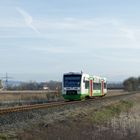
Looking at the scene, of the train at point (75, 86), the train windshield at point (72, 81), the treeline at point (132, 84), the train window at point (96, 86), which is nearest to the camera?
the train at point (75, 86)

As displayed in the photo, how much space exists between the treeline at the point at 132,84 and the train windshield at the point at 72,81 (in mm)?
111643

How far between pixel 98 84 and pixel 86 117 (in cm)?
2952

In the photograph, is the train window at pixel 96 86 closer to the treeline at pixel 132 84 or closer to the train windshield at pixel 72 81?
the train windshield at pixel 72 81

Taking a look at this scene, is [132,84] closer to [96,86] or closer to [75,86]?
[96,86]

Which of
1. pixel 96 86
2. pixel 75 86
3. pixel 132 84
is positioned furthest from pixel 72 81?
pixel 132 84

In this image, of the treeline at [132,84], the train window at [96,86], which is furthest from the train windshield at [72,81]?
the treeline at [132,84]

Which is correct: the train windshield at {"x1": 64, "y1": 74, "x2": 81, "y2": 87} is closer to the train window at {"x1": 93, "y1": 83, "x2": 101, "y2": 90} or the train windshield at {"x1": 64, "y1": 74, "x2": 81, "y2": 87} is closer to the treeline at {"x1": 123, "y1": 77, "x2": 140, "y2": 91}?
the train window at {"x1": 93, "y1": 83, "x2": 101, "y2": 90}

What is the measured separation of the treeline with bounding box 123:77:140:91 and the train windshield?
111643 millimetres

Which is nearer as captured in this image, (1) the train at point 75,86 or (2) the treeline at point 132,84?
(1) the train at point 75,86

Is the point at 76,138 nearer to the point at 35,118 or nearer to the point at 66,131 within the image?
the point at 66,131

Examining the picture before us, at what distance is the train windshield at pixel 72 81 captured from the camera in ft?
156

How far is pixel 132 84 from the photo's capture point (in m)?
167

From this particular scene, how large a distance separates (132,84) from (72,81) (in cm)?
12129

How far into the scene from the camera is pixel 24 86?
144 metres
